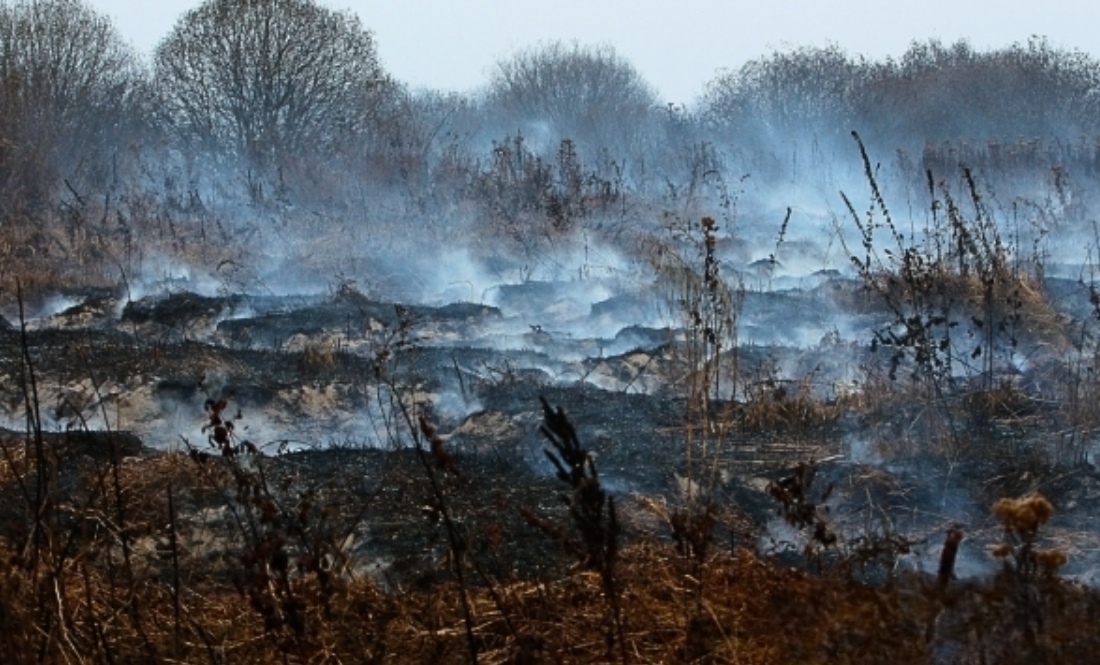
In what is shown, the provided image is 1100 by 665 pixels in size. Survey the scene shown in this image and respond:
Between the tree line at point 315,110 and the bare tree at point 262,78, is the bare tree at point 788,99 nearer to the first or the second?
the tree line at point 315,110

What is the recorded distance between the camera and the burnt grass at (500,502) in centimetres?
281

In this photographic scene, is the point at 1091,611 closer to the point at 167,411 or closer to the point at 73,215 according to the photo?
the point at 167,411

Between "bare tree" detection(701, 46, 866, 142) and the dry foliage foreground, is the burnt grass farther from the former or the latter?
"bare tree" detection(701, 46, 866, 142)

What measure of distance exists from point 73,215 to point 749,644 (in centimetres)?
1459

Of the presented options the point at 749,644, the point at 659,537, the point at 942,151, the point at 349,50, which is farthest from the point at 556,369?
the point at 349,50

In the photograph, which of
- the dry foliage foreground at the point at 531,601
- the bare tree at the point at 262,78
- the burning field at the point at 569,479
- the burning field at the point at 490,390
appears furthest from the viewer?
the bare tree at the point at 262,78

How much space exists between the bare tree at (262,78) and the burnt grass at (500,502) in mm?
15672

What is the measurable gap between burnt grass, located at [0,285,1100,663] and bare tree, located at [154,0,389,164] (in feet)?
51.4

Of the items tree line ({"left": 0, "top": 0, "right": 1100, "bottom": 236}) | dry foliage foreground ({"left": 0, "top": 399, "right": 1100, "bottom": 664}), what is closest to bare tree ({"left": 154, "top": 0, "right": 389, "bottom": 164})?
tree line ({"left": 0, "top": 0, "right": 1100, "bottom": 236})

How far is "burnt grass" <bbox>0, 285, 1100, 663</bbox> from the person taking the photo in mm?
2812

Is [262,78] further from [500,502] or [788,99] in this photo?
[500,502]

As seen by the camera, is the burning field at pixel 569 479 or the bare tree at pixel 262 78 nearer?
the burning field at pixel 569 479

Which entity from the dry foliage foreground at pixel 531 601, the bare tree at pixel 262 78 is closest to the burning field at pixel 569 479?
the dry foliage foreground at pixel 531 601

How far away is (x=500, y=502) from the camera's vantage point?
139 inches
